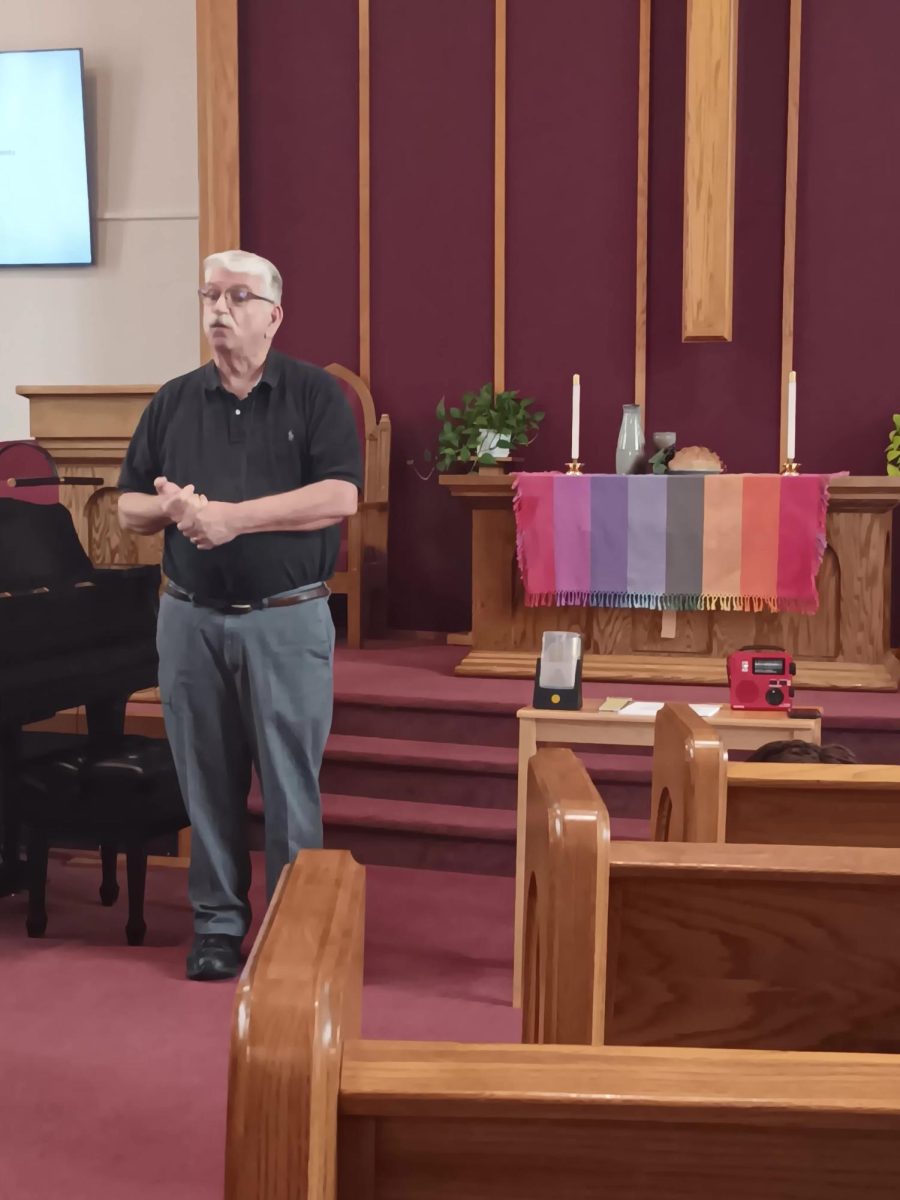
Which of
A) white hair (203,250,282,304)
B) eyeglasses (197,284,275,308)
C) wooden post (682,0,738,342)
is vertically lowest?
eyeglasses (197,284,275,308)

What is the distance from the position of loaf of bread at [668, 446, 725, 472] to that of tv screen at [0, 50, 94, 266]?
3.55 meters

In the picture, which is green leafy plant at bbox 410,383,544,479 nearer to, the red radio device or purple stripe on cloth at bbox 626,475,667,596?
purple stripe on cloth at bbox 626,475,667,596

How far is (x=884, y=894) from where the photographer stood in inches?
38.6

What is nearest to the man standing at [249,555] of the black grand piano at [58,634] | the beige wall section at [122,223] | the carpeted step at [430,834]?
the black grand piano at [58,634]

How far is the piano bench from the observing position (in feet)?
11.0

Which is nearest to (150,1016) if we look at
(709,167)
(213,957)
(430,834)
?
(213,957)

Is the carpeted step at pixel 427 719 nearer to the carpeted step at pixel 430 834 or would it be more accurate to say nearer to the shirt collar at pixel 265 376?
the carpeted step at pixel 430 834

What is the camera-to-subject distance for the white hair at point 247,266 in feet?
9.39

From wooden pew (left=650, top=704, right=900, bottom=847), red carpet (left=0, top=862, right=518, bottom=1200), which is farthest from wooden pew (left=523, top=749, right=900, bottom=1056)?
red carpet (left=0, top=862, right=518, bottom=1200)

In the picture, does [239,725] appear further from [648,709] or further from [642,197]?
[642,197]

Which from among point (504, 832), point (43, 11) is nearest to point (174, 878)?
point (504, 832)

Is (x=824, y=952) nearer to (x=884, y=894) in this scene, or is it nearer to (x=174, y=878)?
(x=884, y=894)

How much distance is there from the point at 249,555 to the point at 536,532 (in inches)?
85.8

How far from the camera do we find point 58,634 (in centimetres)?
345
